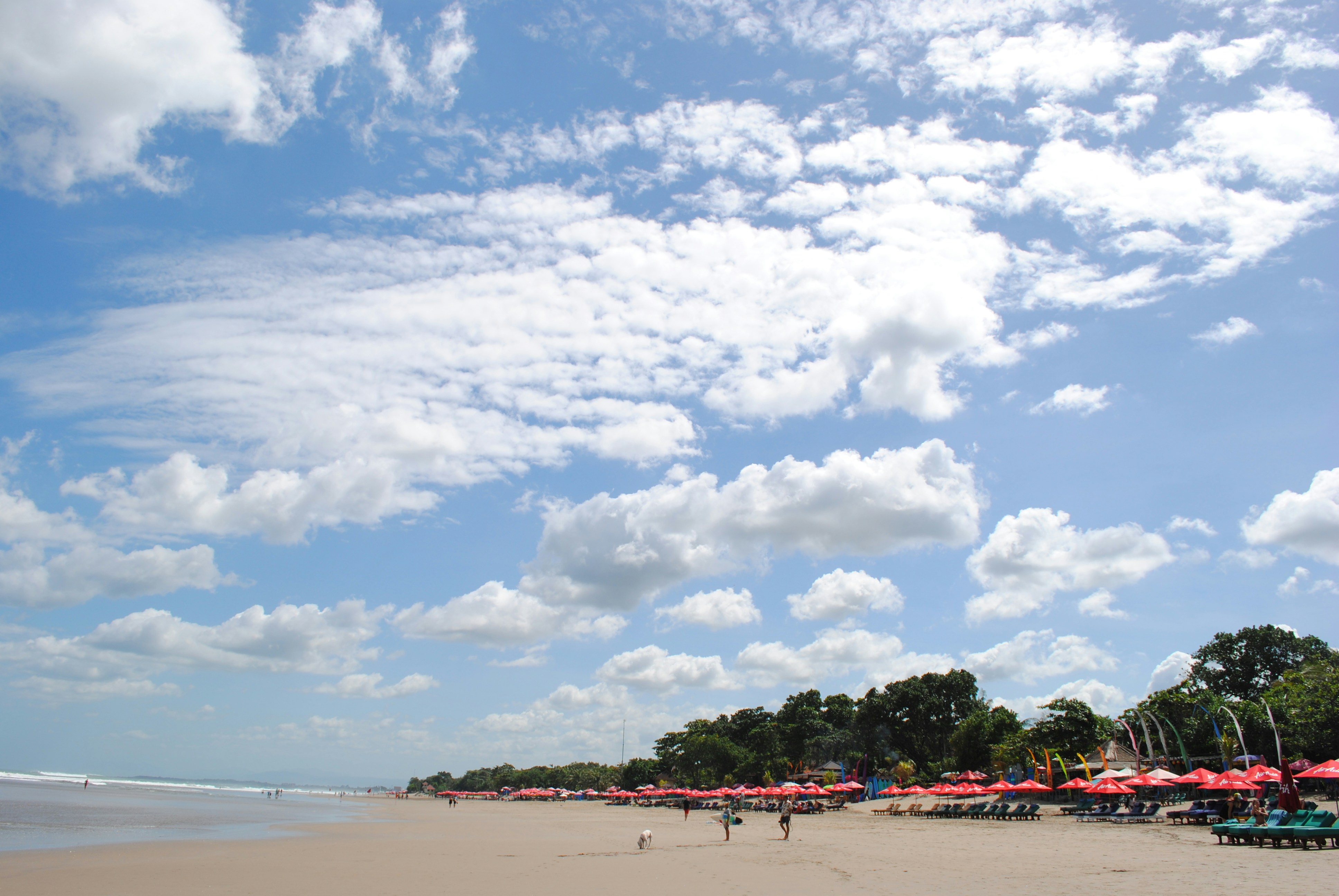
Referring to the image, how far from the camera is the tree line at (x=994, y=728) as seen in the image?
4288 centimetres

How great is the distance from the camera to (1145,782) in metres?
34.0

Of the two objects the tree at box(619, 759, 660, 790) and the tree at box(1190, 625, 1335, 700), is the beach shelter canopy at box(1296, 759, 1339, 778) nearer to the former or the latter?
the tree at box(1190, 625, 1335, 700)

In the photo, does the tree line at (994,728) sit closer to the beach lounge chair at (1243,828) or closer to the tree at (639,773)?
the tree at (639,773)

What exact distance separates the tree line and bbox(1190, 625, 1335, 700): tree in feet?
0.31

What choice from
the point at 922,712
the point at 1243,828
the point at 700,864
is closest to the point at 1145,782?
the point at 1243,828

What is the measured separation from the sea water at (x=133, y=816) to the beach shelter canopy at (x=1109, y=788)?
3511 cm

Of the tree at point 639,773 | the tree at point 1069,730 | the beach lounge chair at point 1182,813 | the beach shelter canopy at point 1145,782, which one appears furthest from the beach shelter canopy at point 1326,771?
the tree at point 639,773

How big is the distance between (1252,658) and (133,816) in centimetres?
8708

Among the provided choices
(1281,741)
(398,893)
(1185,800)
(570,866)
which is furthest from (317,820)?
(1281,741)

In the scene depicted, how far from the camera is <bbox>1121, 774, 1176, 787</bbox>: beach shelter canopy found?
111 feet

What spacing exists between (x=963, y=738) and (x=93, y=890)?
5780cm

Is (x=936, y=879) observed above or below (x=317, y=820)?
above

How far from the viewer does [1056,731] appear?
47.8m

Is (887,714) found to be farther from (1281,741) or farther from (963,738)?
(1281,741)
